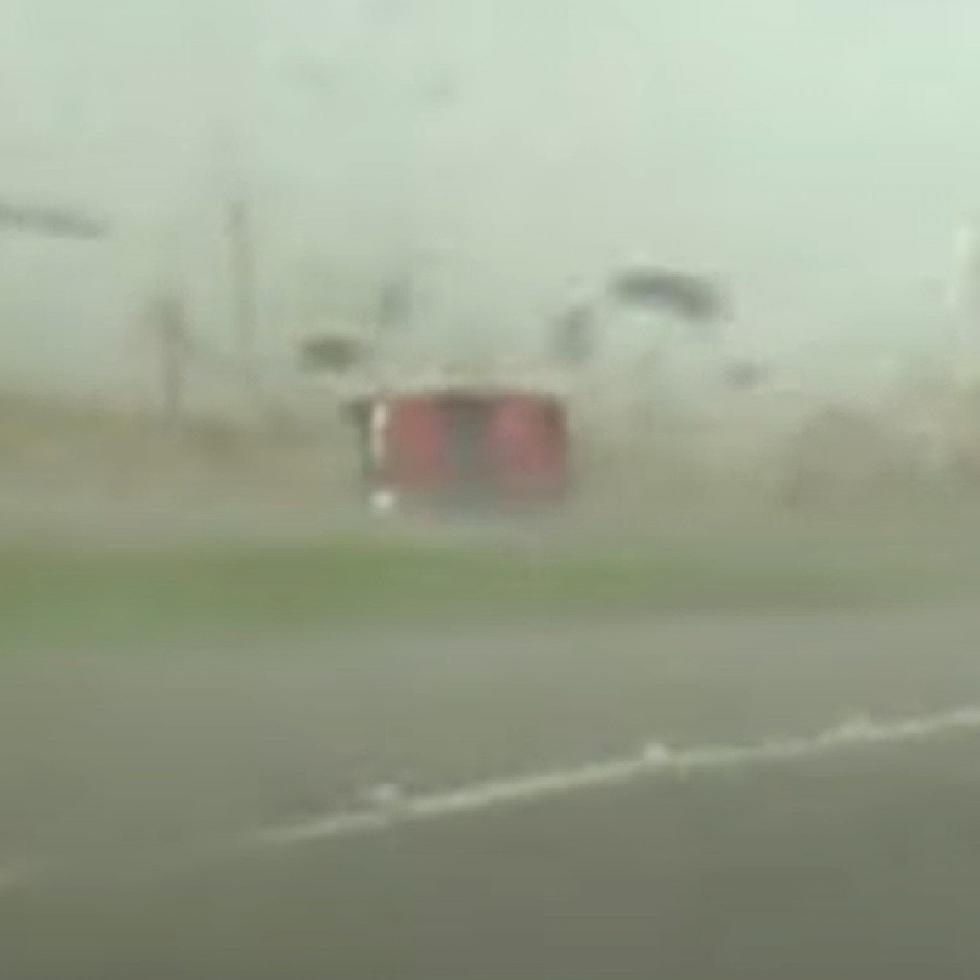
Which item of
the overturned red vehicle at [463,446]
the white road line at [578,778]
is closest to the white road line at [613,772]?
the white road line at [578,778]

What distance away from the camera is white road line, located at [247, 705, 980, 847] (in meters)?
0.80

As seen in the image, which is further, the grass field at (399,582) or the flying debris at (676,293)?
the flying debris at (676,293)

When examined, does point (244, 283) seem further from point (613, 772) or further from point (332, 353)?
point (613, 772)

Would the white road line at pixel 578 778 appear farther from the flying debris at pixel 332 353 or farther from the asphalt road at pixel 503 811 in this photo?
the flying debris at pixel 332 353

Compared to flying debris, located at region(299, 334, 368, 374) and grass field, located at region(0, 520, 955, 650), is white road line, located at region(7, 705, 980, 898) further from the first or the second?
flying debris, located at region(299, 334, 368, 374)

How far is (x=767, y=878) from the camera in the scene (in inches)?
34.2

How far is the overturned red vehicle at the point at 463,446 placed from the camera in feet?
2.73

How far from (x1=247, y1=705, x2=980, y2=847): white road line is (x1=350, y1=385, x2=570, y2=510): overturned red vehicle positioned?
4.2 inches

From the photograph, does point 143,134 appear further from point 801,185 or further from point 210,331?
point 801,185

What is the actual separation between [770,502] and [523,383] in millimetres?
111

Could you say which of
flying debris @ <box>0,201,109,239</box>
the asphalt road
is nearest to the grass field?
the asphalt road

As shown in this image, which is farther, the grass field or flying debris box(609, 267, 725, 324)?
flying debris box(609, 267, 725, 324)

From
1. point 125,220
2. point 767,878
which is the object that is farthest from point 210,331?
point 767,878

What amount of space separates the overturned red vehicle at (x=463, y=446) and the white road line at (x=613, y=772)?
105 millimetres
